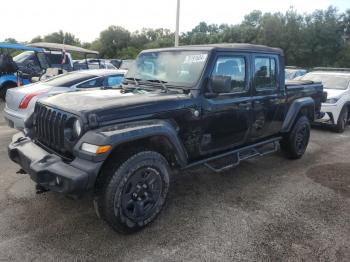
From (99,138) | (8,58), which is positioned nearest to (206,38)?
(8,58)

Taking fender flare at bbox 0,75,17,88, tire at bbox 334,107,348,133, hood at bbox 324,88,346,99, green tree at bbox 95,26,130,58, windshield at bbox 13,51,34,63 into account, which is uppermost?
green tree at bbox 95,26,130,58

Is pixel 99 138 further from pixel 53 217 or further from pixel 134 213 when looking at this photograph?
pixel 53 217

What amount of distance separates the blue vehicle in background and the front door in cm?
954

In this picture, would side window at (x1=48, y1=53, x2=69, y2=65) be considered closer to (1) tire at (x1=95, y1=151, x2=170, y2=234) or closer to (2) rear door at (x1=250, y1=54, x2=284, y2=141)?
(2) rear door at (x1=250, y1=54, x2=284, y2=141)

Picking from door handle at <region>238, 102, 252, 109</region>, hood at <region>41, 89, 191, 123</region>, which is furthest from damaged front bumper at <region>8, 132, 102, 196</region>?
door handle at <region>238, 102, 252, 109</region>

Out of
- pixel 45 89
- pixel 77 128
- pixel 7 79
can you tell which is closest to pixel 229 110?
pixel 77 128

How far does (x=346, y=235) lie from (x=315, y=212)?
19.9 inches

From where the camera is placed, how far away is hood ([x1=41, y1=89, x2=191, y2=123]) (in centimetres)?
310

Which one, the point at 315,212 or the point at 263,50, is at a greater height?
the point at 263,50

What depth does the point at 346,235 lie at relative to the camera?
134 inches

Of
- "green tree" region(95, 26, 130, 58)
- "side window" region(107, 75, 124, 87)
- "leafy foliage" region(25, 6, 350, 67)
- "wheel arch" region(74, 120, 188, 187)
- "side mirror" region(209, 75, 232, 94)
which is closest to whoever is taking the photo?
"wheel arch" region(74, 120, 188, 187)

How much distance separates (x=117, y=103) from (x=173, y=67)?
3.75 feet

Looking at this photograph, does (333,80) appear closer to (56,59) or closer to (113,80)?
(113,80)

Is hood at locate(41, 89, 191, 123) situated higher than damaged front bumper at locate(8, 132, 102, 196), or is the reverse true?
hood at locate(41, 89, 191, 123)
